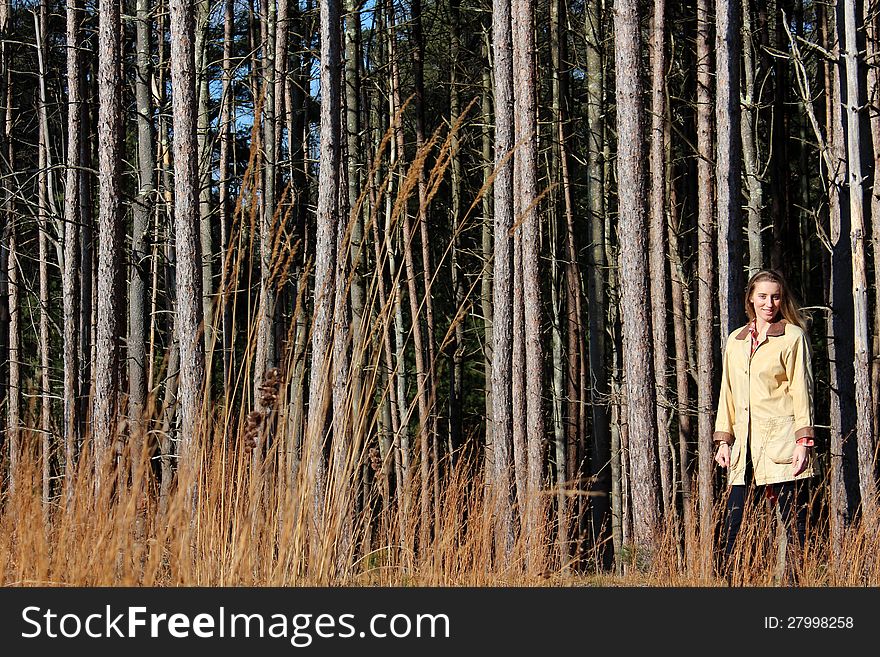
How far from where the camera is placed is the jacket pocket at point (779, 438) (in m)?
4.09

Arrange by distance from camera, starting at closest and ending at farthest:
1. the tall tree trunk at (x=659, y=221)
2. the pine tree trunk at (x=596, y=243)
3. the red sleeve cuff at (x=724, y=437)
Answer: the red sleeve cuff at (x=724, y=437) → the tall tree trunk at (x=659, y=221) → the pine tree trunk at (x=596, y=243)

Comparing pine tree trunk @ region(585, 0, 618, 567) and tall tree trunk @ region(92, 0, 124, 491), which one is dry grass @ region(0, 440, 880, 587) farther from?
pine tree trunk @ region(585, 0, 618, 567)

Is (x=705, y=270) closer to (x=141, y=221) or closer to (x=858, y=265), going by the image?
(x=858, y=265)

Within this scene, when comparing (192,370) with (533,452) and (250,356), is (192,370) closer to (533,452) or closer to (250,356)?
(250,356)

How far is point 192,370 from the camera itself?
557cm

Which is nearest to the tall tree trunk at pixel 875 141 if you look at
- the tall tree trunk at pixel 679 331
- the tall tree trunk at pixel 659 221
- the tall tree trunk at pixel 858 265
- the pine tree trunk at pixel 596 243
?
the tall tree trunk at pixel 858 265

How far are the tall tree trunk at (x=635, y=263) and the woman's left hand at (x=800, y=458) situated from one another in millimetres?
2689

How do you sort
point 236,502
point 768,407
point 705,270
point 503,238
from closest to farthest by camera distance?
1. point 236,502
2. point 768,407
3. point 503,238
4. point 705,270

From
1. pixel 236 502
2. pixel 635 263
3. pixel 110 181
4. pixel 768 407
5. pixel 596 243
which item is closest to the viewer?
pixel 236 502

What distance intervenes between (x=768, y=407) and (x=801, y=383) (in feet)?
0.58

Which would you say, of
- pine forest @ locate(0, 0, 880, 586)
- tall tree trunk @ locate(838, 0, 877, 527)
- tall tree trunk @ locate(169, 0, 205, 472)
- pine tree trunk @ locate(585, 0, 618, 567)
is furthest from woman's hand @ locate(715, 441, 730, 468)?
pine tree trunk @ locate(585, 0, 618, 567)

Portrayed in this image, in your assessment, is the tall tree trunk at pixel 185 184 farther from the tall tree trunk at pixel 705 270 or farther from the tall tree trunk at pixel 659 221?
the tall tree trunk at pixel 659 221

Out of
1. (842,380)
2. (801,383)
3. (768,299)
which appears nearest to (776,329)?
(768,299)

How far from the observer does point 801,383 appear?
4.08 m
